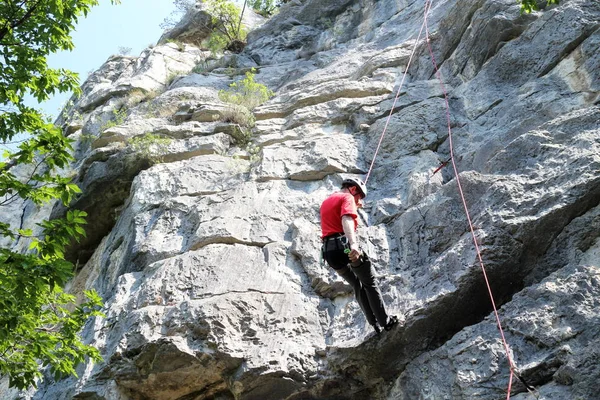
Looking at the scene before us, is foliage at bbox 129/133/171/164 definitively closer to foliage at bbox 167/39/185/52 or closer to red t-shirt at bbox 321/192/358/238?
red t-shirt at bbox 321/192/358/238

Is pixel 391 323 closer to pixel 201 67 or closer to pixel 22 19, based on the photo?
pixel 22 19

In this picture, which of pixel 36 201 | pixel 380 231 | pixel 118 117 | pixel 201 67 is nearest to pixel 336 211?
pixel 380 231

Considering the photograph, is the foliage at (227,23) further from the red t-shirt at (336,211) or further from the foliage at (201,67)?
the red t-shirt at (336,211)

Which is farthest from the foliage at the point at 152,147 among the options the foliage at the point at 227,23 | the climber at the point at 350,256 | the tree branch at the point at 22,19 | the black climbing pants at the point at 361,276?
the foliage at the point at 227,23

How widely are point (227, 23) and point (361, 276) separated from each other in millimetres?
14562

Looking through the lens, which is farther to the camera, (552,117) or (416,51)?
(416,51)

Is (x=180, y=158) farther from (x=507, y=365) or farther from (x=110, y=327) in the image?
(x=507, y=365)

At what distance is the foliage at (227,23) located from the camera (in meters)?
18.8

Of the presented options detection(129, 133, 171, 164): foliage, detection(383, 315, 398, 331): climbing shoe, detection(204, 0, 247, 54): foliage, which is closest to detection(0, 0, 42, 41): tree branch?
detection(129, 133, 171, 164): foliage

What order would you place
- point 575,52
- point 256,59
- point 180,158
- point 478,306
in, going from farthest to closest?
point 256,59 → point 180,158 → point 575,52 → point 478,306

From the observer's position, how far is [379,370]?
6.54 metres

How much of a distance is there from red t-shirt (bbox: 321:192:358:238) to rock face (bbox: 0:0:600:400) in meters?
0.95

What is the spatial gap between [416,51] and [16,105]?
7.18 meters

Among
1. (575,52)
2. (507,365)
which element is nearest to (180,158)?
(575,52)
